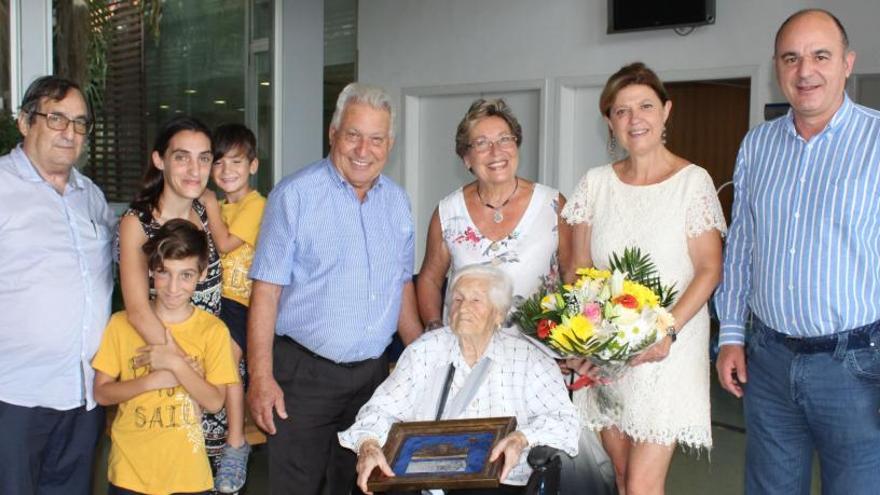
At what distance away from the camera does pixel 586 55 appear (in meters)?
7.08

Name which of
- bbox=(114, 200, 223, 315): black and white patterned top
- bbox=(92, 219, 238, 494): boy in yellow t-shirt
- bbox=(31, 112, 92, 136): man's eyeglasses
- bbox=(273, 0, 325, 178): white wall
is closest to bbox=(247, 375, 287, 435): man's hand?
bbox=(92, 219, 238, 494): boy in yellow t-shirt

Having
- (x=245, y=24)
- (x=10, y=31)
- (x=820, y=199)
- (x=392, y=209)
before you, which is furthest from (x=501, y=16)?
(x=820, y=199)

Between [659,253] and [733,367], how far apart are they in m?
0.45

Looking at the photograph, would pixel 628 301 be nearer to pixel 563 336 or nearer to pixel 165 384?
pixel 563 336

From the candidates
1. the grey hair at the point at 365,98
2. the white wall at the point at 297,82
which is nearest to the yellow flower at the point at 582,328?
the grey hair at the point at 365,98

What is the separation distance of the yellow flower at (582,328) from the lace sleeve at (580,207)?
545 millimetres

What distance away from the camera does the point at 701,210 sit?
9.22ft

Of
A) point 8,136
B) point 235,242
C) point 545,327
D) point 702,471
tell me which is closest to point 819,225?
point 545,327

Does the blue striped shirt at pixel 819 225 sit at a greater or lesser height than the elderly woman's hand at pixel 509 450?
greater

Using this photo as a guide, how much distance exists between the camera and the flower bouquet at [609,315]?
2.59m

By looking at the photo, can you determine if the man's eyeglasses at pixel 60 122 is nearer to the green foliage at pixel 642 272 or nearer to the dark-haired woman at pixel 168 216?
the dark-haired woman at pixel 168 216

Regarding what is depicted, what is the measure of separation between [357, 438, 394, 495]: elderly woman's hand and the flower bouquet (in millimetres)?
611

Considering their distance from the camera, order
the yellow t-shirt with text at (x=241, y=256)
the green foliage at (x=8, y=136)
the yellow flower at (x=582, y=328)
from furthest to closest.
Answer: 1. the green foliage at (x=8, y=136)
2. the yellow t-shirt with text at (x=241, y=256)
3. the yellow flower at (x=582, y=328)

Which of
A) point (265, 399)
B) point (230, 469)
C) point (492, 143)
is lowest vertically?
point (230, 469)
